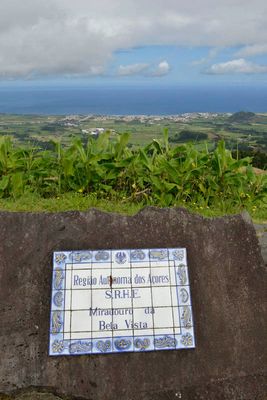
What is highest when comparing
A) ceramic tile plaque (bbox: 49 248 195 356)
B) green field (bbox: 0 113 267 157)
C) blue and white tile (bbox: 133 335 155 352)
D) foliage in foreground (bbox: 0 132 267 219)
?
green field (bbox: 0 113 267 157)

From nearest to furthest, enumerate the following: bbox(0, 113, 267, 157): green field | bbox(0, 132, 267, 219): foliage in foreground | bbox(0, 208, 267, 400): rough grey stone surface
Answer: bbox(0, 208, 267, 400): rough grey stone surface, bbox(0, 132, 267, 219): foliage in foreground, bbox(0, 113, 267, 157): green field

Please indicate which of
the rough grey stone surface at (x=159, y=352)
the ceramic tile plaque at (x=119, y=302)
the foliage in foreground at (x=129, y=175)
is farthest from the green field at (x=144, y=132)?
the ceramic tile plaque at (x=119, y=302)

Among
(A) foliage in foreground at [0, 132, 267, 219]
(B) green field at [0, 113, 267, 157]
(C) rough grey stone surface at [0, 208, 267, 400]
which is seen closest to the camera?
(C) rough grey stone surface at [0, 208, 267, 400]

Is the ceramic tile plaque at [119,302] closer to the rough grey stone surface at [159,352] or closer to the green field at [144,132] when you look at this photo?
the rough grey stone surface at [159,352]

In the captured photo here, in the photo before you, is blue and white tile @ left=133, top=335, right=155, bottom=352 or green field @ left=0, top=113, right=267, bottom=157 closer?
blue and white tile @ left=133, top=335, right=155, bottom=352

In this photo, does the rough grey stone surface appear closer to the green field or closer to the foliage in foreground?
the foliage in foreground

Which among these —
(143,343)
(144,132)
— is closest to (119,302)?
(143,343)

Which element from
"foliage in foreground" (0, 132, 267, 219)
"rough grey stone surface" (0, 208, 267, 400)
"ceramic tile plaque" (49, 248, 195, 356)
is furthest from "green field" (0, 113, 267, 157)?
"ceramic tile plaque" (49, 248, 195, 356)

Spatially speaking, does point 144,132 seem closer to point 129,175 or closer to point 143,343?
point 129,175
